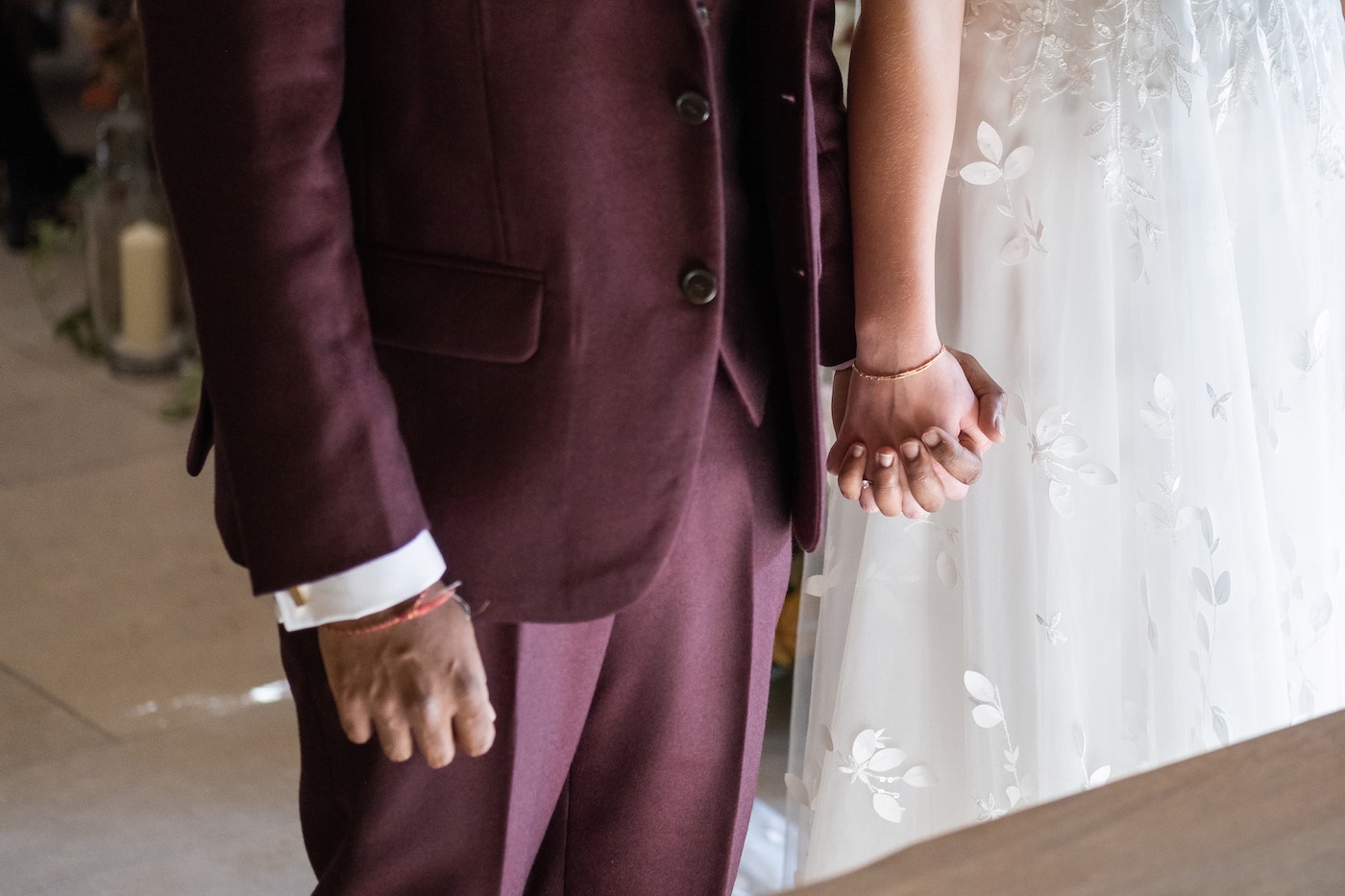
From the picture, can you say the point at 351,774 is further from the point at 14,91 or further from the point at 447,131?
the point at 14,91

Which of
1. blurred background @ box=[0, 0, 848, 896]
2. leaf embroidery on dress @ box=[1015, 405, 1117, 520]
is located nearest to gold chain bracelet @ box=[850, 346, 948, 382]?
leaf embroidery on dress @ box=[1015, 405, 1117, 520]

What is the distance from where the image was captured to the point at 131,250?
313cm

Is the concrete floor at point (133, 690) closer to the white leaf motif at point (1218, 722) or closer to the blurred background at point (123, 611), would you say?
the blurred background at point (123, 611)

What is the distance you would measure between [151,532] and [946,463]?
197 centimetres

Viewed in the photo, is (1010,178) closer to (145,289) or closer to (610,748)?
(610,748)

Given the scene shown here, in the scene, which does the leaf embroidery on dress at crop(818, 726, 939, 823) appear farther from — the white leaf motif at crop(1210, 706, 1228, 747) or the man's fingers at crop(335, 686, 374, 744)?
the man's fingers at crop(335, 686, 374, 744)

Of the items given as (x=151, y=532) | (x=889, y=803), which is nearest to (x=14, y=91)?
(x=151, y=532)

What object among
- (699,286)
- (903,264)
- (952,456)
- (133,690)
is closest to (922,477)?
(952,456)

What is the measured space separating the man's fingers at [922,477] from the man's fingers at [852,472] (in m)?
0.04

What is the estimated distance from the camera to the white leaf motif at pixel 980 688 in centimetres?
129

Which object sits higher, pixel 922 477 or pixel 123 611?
pixel 922 477

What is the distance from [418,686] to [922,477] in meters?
0.42

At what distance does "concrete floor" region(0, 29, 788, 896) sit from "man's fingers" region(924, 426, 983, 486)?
902mm

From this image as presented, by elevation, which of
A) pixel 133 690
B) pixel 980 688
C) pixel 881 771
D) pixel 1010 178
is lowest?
pixel 133 690
